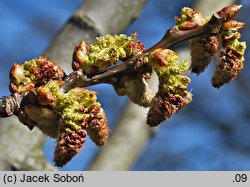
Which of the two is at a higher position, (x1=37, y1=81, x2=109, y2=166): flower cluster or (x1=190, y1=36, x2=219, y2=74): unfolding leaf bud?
(x1=190, y1=36, x2=219, y2=74): unfolding leaf bud

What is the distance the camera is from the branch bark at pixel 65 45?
2.03m

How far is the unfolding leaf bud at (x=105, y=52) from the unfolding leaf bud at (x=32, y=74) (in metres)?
0.03

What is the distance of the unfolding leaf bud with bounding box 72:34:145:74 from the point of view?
101cm

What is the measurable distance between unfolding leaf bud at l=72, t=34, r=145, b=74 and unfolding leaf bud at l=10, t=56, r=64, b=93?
0.11 feet

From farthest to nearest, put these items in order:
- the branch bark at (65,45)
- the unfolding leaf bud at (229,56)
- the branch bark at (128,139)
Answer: the branch bark at (128,139) → the branch bark at (65,45) → the unfolding leaf bud at (229,56)

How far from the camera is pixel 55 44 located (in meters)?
2.18

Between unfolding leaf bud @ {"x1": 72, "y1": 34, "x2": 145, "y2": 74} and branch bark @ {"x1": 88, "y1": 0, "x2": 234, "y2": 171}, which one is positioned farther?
branch bark @ {"x1": 88, "y1": 0, "x2": 234, "y2": 171}

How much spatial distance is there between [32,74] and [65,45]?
44.2 inches

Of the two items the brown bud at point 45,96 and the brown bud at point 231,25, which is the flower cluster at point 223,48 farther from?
the brown bud at point 45,96

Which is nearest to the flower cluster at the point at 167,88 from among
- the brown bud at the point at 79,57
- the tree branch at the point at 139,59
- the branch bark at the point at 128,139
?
the tree branch at the point at 139,59

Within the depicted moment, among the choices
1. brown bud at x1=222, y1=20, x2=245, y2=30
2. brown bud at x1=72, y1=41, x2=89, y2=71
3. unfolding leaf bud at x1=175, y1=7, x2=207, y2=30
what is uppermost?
brown bud at x1=222, y1=20, x2=245, y2=30

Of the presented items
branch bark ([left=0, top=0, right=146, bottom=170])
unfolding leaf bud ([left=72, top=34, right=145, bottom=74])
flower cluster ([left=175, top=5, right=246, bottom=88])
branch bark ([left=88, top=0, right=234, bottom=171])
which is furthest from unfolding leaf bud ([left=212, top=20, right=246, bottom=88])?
branch bark ([left=88, top=0, right=234, bottom=171])

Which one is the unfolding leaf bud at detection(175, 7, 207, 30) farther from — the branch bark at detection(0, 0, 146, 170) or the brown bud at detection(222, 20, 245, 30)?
the branch bark at detection(0, 0, 146, 170)

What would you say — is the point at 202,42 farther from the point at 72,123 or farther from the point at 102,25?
the point at 102,25
